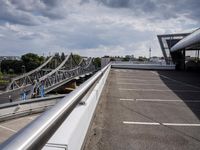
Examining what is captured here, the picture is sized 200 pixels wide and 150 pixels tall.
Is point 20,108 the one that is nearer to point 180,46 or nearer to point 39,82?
point 180,46

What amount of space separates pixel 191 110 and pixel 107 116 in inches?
120

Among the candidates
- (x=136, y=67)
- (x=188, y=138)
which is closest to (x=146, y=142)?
(x=188, y=138)

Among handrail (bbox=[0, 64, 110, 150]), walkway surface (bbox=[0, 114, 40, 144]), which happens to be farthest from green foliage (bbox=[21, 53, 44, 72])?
handrail (bbox=[0, 64, 110, 150])

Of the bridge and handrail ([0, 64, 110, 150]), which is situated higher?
handrail ([0, 64, 110, 150])

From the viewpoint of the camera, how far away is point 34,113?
98.2 ft

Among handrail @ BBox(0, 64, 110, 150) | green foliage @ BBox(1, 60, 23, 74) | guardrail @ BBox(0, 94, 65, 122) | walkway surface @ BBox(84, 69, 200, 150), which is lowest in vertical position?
green foliage @ BBox(1, 60, 23, 74)

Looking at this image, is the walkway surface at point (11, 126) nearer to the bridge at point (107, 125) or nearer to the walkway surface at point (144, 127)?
the bridge at point (107, 125)

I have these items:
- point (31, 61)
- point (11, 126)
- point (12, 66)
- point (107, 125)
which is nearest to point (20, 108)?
point (11, 126)

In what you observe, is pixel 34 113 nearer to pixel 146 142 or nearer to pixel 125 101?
pixel 125 101

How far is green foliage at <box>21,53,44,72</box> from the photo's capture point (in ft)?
506

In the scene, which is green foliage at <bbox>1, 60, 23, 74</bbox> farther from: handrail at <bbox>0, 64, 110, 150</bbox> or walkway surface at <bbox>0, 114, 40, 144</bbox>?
handrail at <bbox>0, 64, 110, 150</bbox>

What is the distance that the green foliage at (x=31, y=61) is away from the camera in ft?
506

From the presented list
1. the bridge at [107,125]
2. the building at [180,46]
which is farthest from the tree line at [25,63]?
the bridge at [107,125]

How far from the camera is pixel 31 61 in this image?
154 meters
